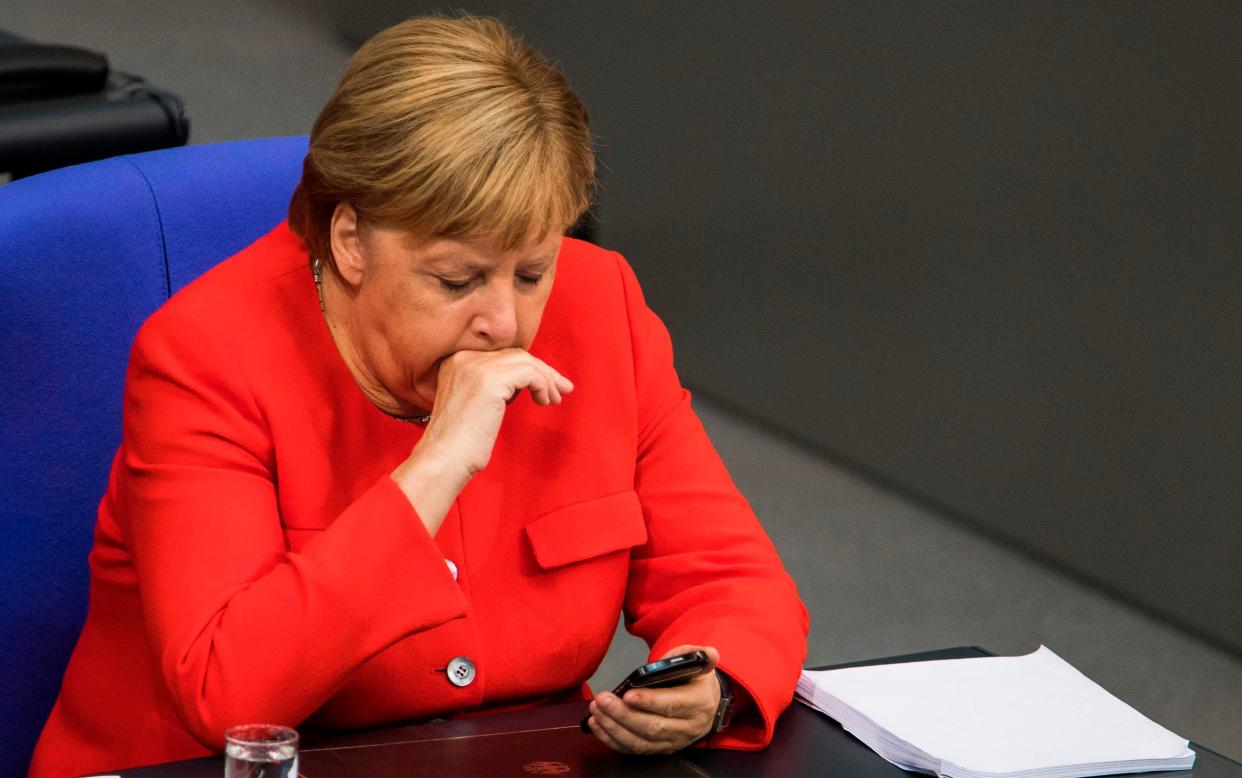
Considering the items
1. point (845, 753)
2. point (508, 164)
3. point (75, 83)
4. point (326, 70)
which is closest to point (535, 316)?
point (508, 164)

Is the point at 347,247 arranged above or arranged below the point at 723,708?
above

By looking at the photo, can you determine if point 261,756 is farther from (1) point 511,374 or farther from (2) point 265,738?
(1) point 511,374

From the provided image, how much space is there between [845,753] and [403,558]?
16.9 inches

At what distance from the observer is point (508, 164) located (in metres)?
1.48

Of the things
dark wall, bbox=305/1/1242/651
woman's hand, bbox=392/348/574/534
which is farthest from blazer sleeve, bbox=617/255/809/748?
dark wall, bbox=305/1/1242/651

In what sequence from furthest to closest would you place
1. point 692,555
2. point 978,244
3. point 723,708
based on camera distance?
point 978,244
point 692,555
point 723,708

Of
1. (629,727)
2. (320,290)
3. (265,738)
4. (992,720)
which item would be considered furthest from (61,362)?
(992,720)

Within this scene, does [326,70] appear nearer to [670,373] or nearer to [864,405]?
[864,405]

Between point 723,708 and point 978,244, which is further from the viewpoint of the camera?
point 978,244

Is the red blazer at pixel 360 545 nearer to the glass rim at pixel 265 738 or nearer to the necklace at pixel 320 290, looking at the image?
the necklace at pixel 320 290

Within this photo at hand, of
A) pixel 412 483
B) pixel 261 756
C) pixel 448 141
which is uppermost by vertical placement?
pixel 448 141

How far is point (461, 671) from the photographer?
5.08ft

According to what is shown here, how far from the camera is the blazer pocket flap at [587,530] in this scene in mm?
1618

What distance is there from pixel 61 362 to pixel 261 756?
68cm
